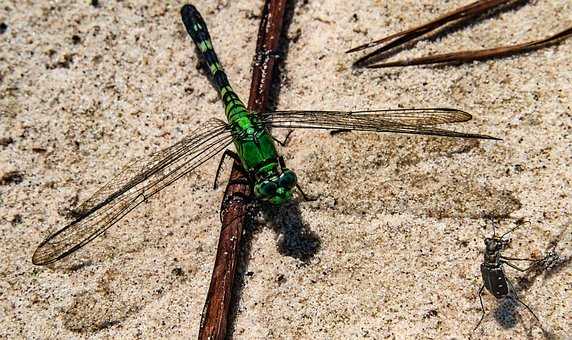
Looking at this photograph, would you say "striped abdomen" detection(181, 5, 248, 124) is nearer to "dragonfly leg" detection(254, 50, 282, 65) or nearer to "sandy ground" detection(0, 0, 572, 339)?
"sandy ground" detection(0, 0, 572, 339)

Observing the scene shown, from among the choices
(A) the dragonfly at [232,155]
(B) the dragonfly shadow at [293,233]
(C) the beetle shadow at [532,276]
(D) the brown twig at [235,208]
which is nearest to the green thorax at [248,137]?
(A) the dragonfly at [232,155]

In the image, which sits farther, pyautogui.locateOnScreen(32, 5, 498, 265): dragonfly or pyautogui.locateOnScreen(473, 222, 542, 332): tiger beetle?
pyautogui.locateOnScreen(32, 5, 498, 265): dragonfly

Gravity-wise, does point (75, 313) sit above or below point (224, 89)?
below

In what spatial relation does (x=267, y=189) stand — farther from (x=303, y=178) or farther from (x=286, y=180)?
(x=303, y=178)

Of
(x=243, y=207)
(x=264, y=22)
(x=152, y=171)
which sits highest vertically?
(x=264, y=22)

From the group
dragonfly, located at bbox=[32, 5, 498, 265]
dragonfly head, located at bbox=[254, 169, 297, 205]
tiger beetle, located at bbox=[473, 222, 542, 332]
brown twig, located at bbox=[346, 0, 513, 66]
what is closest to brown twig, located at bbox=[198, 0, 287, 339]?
dragonfly, located at bbox=[32, 5, 498, 265]

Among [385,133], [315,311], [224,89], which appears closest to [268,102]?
[224,89]

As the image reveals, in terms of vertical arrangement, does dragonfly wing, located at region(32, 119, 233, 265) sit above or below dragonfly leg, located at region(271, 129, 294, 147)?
above

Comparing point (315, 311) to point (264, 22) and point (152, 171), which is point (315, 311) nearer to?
point (152, 171)
